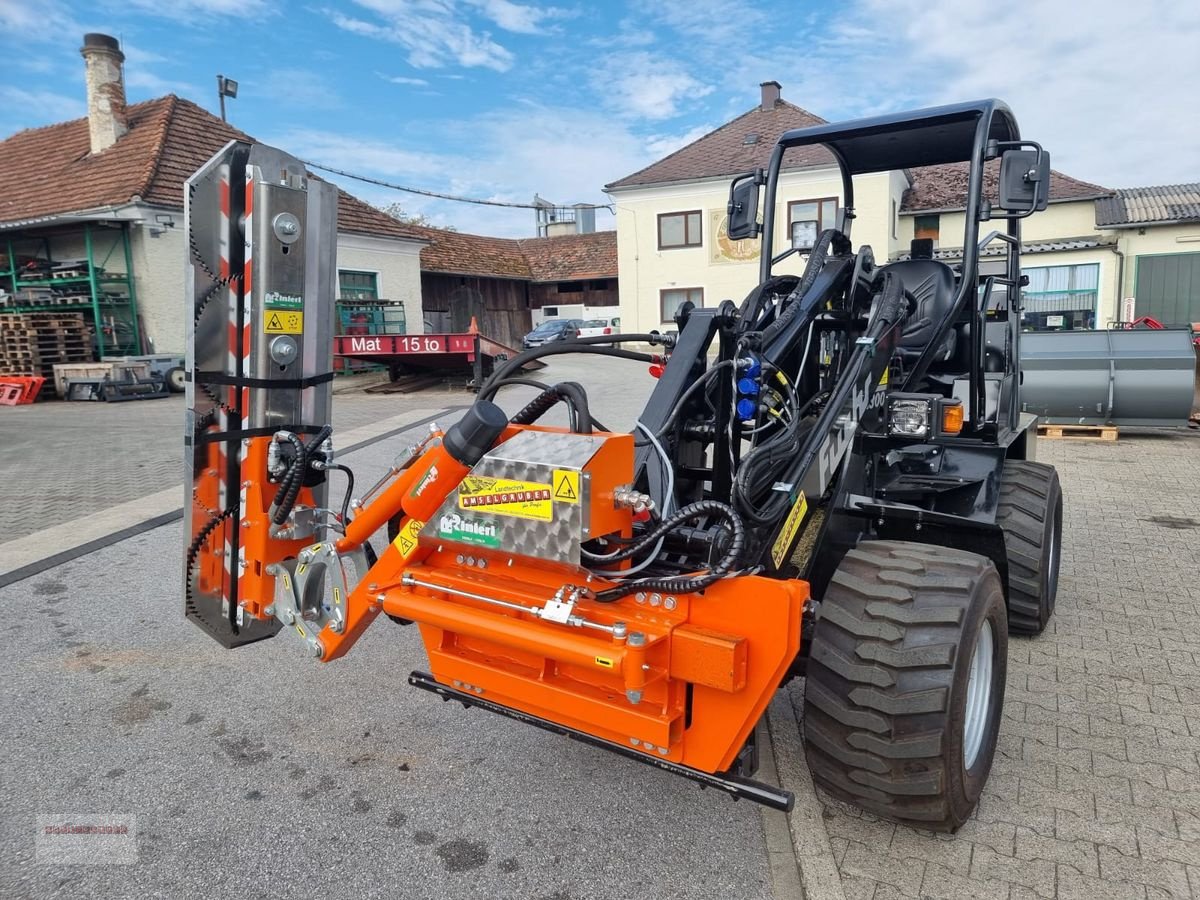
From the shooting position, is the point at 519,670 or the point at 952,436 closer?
the point at 519,670

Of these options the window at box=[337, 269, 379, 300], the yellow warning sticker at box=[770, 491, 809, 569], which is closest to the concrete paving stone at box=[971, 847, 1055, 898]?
the yellow warning sticker at box=[770, 491, 809, 569]

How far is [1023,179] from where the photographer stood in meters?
3.46

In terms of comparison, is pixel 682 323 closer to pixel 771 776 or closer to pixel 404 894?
pixel 771 776

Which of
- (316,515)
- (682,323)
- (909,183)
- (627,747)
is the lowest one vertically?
(627,747)

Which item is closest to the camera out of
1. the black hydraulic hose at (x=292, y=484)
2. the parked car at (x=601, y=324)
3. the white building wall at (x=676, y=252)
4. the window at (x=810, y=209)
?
the black hydraulic hose at (x=292, y=484)

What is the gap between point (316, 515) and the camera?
9.92ft

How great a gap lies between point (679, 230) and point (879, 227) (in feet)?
21.9

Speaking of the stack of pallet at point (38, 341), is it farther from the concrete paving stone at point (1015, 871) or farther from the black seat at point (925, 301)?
the concrete paving stone at point (1015, 871)

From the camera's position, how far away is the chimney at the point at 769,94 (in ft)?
93.0

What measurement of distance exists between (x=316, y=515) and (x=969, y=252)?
3.10 m

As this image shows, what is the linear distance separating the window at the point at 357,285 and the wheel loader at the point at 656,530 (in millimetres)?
17503

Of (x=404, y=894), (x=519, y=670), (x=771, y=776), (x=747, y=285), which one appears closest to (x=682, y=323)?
(x=519, y=670)

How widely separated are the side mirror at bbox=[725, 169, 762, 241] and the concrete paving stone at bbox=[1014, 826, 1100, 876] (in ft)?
9.73

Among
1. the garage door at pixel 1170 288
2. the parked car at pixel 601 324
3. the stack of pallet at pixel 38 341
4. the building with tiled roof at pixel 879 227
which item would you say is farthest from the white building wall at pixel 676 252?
the stack of pallet at pixel 38 341
